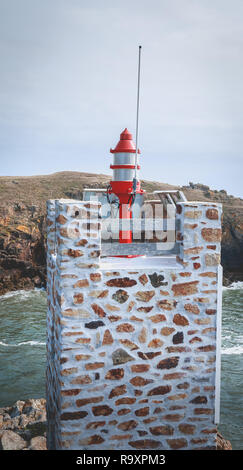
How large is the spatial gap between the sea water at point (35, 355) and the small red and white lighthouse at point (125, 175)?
712cm

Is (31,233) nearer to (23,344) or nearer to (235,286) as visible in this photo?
(23,344)

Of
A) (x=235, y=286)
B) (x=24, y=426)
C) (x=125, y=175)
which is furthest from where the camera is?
(x=235, y=286)

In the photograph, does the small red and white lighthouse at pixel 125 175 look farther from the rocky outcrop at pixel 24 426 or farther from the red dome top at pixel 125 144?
the rocky outcrop at pixel 24 426

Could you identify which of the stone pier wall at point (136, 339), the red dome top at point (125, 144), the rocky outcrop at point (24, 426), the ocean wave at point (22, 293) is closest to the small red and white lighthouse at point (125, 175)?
the red dome top at point (125, 144)

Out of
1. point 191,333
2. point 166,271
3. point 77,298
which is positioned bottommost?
point 191,333

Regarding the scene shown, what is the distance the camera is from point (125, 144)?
8.41m

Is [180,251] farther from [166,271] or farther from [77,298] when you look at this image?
[77,298]

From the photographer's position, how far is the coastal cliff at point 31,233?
2895cm

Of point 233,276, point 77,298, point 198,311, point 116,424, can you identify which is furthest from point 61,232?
point 233,276

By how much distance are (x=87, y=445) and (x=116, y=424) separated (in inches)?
18.1

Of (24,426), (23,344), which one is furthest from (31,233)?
(24,426)

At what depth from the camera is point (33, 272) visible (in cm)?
2975

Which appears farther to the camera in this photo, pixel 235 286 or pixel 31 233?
pixel 235 286

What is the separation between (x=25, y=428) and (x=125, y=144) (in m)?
6.97
